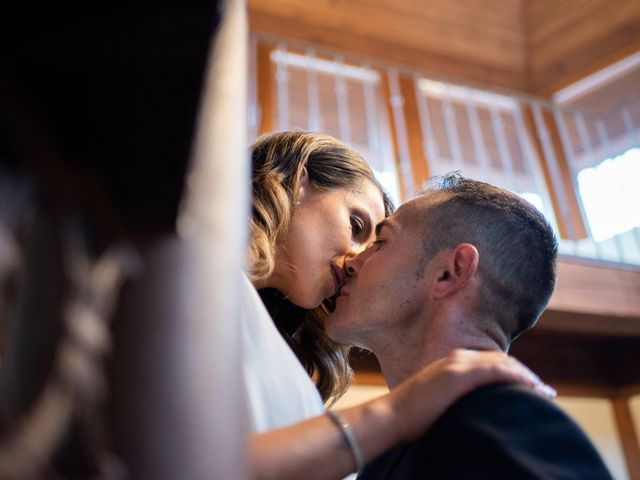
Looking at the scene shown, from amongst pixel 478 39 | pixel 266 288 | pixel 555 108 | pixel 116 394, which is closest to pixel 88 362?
pixel 116 394

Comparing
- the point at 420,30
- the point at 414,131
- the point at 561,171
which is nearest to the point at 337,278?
the point at 414,131

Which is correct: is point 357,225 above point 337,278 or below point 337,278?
above

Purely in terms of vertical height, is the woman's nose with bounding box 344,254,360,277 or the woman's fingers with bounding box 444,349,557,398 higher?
the woman's nose with bounding box 344,254,360,277

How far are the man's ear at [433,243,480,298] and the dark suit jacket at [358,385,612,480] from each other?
0.42 metres

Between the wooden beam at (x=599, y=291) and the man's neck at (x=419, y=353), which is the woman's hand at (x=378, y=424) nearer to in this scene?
the man's neck at (x=419, y=353)

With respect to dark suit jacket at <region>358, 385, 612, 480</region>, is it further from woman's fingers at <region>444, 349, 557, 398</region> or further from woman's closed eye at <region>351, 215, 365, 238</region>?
woman's closed eye at <region>351, 215, 365, 238</region>

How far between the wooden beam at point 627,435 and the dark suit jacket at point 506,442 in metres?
3.64

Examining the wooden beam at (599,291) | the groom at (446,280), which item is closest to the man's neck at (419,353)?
the groom at (446,280)

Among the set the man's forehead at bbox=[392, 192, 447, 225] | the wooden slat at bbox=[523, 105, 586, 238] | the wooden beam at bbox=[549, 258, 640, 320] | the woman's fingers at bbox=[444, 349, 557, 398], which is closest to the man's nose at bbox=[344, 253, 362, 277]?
the man's forehead at bbox=[392, 192, 447, 225]

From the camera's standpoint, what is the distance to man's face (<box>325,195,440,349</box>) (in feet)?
4.28

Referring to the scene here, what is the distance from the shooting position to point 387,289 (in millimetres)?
1319

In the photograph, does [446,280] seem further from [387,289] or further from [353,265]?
[353,265]

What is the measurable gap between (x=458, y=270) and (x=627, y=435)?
3.37 m

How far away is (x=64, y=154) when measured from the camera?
331 mm
